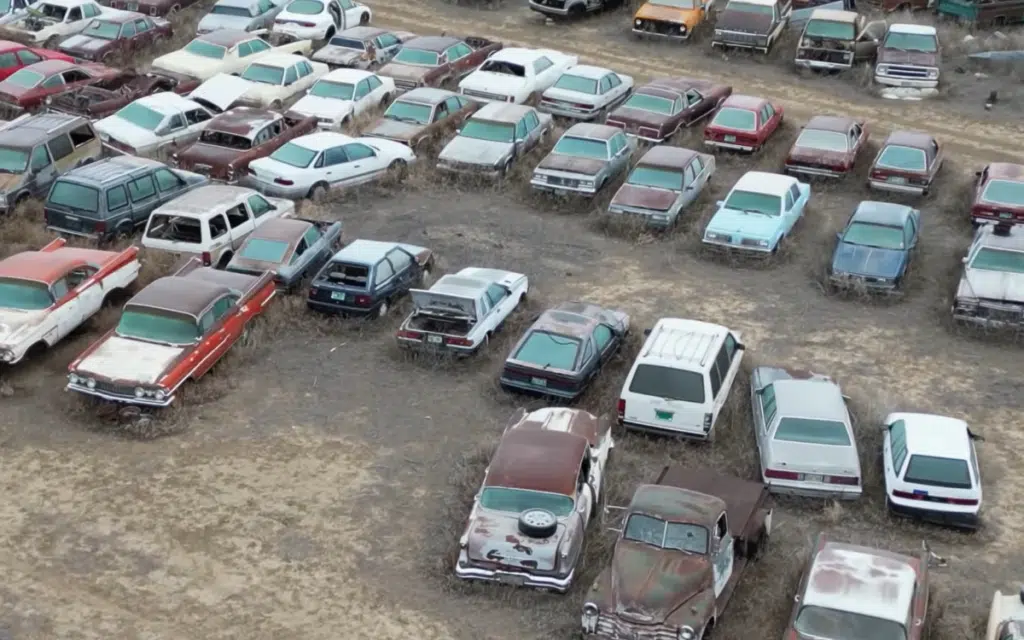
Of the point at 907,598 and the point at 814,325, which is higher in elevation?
the point at 907,598

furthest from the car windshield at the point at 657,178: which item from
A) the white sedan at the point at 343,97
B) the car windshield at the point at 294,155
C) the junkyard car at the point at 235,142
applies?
the junkyard car at the point at 235,142

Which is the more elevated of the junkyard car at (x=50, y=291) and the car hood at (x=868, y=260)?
the junkyard car at (x=50, y=291)

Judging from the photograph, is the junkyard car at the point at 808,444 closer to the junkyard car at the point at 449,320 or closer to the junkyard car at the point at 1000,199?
the junkyard car at the point at 449,320

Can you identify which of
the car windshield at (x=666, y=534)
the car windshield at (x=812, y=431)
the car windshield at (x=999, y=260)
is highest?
the car windshield at (x=666, y=534)

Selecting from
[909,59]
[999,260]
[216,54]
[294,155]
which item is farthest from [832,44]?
[216,54]

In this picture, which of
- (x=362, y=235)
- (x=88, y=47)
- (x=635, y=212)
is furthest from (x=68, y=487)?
(x=88, y=47)

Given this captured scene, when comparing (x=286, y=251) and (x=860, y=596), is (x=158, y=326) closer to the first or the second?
(x=286, y=251)

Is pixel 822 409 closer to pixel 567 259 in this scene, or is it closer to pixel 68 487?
pixel 567 259
